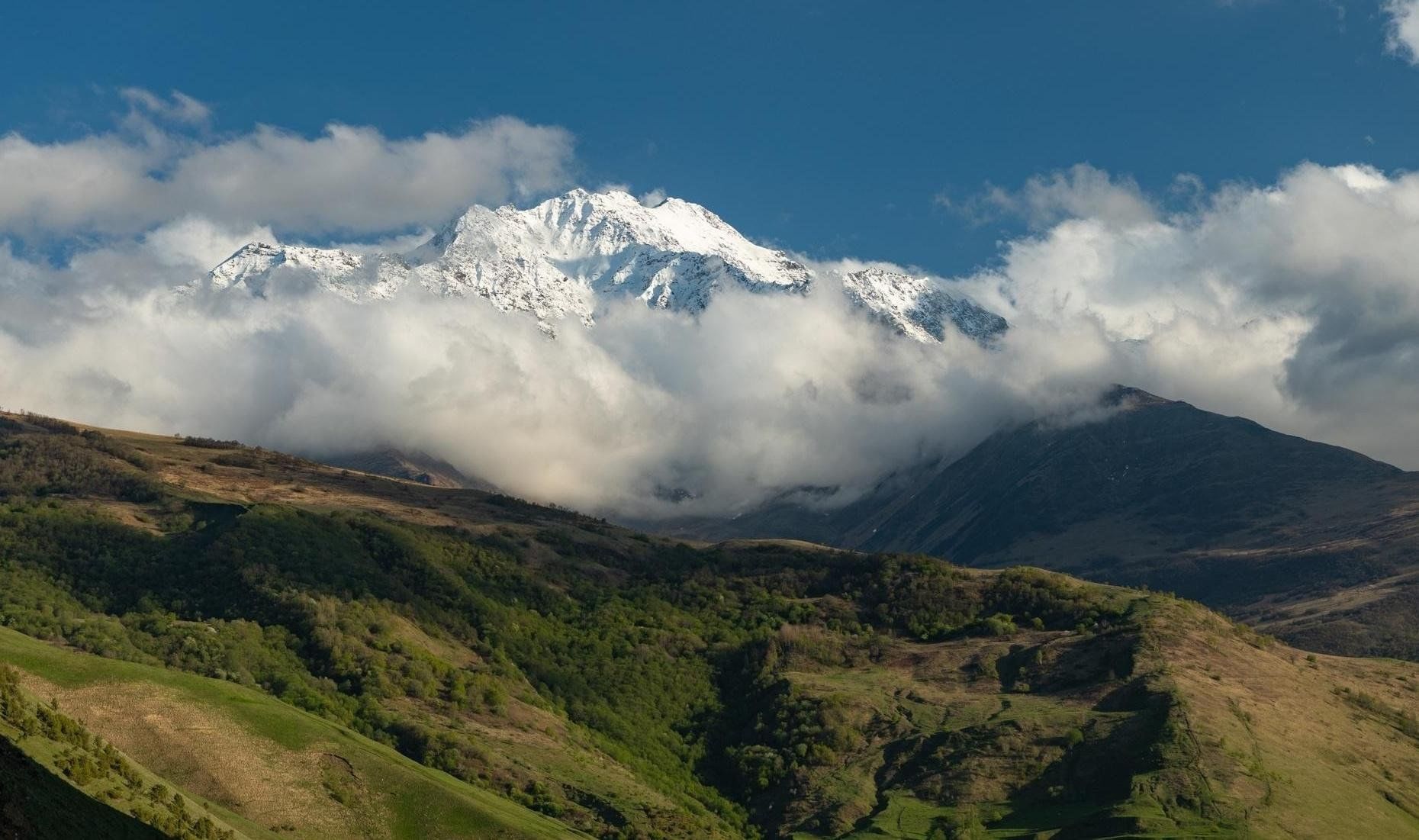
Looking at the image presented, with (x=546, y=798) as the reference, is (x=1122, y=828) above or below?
above

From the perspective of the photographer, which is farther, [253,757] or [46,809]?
[253,757]

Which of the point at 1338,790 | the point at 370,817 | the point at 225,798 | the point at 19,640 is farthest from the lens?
the point at 1338,790

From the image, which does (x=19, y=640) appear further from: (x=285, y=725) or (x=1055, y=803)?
(x=1055, y=803)

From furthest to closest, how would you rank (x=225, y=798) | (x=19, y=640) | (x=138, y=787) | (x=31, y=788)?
(x=19, y=640) < (x=225, y=798) < (x=138, y=787) < (x=31, y=788)

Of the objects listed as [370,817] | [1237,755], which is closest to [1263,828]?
[1237,755]

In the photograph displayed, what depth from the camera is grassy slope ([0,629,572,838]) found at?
482ft

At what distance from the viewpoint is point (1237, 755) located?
199000mm

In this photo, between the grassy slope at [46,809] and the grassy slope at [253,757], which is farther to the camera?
the grassy slope at [253,757]

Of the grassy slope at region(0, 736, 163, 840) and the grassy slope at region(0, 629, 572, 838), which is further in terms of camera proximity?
the grassy slope at region(0, 629, 572, 838)

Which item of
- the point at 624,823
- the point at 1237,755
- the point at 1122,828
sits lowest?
the point at 624,823

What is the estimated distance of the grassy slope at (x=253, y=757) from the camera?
147 metres

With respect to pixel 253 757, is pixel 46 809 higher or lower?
higher

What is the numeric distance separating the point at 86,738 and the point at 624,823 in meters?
92.1

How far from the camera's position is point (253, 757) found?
15512 centimetres
